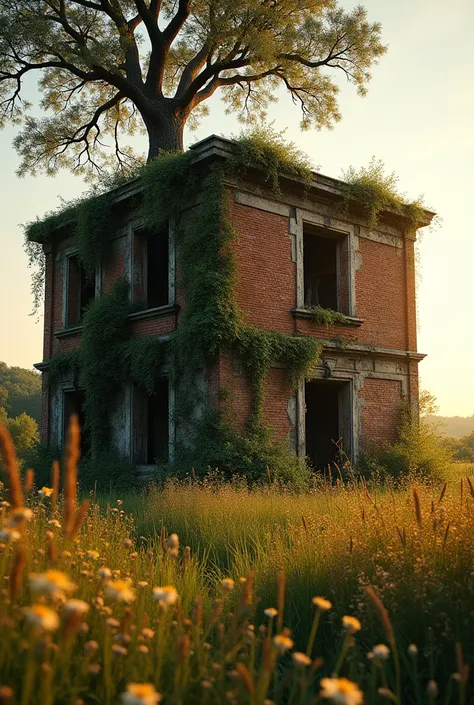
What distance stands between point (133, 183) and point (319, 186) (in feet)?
13.7

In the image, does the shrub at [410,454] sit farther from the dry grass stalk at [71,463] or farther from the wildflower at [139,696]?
the wildflower at [139,696]

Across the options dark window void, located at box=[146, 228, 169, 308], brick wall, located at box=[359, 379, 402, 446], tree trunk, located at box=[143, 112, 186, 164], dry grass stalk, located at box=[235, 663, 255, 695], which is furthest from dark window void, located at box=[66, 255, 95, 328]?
dry grass stalk, located at box=[235, 663, 255, 695]

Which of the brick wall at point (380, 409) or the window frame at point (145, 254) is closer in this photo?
the window frame at point (145, 254)

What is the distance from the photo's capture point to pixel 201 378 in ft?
43.8

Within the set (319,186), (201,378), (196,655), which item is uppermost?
(319,186)

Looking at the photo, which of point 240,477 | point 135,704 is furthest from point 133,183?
point 135,704

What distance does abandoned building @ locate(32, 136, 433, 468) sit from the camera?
45.5ft

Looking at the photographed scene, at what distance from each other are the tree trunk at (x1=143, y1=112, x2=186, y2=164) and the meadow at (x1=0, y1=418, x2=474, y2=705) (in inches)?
576

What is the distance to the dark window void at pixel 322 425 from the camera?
17.8 m

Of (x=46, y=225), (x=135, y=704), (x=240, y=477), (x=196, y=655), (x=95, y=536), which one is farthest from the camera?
(x=46, y=225)

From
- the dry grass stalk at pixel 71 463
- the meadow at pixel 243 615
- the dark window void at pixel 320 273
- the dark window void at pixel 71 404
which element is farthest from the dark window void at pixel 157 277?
the dry grass stalk at pixel 71 463

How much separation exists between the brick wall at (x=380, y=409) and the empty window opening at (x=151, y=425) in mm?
4686

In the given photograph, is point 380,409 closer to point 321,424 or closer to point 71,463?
point 321,424

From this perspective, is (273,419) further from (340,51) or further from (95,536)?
(340,51)
